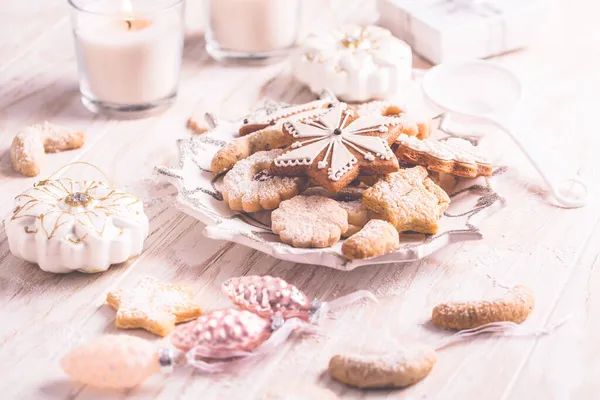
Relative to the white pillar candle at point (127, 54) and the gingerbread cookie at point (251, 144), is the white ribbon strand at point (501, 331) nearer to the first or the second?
the gingerbread cookie at point (251, 144)

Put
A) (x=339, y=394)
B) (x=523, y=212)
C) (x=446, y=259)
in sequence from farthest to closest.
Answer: (x=523, y=212) < (x=446, y=259) < (x=339, y=394)

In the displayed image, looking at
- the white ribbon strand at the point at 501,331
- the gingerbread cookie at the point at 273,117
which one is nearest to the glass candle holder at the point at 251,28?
the gingerbread cookie at the point at 273,117

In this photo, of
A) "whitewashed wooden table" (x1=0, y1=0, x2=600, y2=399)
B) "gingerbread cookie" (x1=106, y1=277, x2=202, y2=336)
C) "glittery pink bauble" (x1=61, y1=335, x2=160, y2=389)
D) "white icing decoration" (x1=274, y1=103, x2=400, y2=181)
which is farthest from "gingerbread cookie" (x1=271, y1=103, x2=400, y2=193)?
"glittery pink bauble" (x1=61, y1=335, x2=160, y2=389)

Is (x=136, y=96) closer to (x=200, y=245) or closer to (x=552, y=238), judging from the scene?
(x=200, y=245)

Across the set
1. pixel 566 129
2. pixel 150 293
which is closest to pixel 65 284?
pixel 150 293

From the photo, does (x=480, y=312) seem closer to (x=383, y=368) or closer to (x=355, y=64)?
(x=383, y=368)

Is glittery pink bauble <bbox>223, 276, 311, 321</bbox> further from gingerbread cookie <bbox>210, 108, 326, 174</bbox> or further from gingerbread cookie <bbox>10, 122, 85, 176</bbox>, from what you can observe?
gingerbread cookie <bbox>10, 122, 85, 176</bbox>
